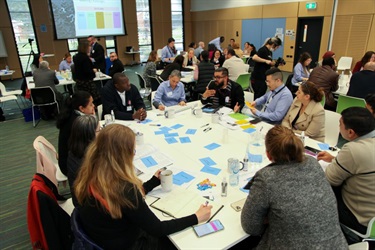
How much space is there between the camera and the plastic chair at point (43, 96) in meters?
5.18

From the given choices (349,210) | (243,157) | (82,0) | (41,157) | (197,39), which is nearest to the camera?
(349,210)

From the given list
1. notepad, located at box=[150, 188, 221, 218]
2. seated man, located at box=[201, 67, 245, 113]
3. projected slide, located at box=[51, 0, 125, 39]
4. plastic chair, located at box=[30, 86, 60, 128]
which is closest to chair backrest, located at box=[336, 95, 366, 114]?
seated man, located at box=[201, 67, 245, 113]

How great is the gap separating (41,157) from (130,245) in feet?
3.93

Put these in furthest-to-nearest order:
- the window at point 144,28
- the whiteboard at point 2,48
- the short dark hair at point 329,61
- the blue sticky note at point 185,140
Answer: the window at point 144,28 → the whiteboard at point 2,48 → the short dark hair at point 329,61 → the blue sticky note at point 185,140

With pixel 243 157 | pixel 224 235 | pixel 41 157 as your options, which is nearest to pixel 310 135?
pixel 243 157

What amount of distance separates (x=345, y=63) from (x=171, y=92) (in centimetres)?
680

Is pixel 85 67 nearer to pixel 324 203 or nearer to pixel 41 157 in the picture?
pixel 41 157

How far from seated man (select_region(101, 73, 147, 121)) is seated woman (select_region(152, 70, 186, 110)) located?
14.1 inches

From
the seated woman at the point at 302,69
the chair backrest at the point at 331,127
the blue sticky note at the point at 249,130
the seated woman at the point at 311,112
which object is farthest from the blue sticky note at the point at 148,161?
the seated woman at the point at 302,69

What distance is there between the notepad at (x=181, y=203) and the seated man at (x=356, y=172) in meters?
0.91

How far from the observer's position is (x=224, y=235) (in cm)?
153

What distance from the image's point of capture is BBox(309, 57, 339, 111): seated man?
4.41 metres

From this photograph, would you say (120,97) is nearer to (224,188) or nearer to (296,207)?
(224,188)

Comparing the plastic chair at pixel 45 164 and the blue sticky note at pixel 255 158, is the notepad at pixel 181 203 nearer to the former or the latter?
the blue sticky note at pixel 255 158
